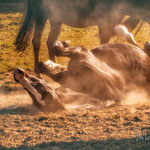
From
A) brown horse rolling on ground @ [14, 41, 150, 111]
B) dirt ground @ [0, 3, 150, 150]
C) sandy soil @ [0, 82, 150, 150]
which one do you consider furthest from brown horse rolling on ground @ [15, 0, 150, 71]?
sandy soil @ [0, 82, 150, 150]

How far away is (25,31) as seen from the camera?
5.15m

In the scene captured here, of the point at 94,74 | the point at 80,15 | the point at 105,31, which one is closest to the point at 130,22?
the point at 105,31

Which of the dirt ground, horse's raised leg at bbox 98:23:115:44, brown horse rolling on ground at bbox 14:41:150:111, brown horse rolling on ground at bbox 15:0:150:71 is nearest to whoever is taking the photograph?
the dirt ground

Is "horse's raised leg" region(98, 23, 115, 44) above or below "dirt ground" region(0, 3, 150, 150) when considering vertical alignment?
above

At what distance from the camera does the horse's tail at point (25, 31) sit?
16.7 ft

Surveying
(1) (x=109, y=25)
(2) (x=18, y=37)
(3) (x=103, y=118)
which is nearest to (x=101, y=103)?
(3) (x=103, y=118)

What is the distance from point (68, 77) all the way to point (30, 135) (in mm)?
922

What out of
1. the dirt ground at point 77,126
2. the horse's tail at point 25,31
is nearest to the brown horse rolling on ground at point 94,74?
the dirt ground at point 77,126

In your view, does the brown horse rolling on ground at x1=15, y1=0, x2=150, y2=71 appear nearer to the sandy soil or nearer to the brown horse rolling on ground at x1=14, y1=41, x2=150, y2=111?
the brown horse rolling on ground at x1=14, y1=41, x2=150, y2=111

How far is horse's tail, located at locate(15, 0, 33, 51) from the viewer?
5.10 meters

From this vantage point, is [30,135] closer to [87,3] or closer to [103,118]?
[103,118]

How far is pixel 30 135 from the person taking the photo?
6.68 feet

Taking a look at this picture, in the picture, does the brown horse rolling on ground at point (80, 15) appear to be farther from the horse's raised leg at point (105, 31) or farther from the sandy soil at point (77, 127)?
the sandy soil at point (77, 127)

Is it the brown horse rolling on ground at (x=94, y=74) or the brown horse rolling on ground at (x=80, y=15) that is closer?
the brown horse rolling on ground at (x=94, y=74)
